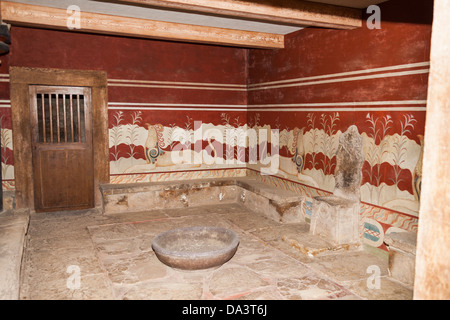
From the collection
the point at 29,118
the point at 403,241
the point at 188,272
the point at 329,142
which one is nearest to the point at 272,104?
the point at 329,142

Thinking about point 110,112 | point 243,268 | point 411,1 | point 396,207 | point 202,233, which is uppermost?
point 411,1

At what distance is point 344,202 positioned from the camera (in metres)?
4.23

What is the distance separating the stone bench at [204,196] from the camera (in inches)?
206

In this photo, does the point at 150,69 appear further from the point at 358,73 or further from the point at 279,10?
the point at 358,73

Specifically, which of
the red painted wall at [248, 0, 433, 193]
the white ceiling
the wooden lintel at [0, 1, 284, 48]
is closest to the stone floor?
the red painted wall at [248, 0, 433, 193]

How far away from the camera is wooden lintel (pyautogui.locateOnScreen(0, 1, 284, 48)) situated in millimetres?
4297

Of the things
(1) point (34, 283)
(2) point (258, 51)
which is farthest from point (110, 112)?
(1) point (34, 283)

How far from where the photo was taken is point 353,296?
10.0ft

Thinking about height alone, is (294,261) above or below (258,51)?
below

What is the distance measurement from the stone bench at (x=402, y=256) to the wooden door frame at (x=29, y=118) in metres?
4.56

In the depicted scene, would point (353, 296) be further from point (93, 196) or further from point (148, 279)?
point (93, 196)

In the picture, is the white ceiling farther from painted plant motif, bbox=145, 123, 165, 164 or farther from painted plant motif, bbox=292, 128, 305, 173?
painted plant motif, bbox=145, 123, 165, 164
